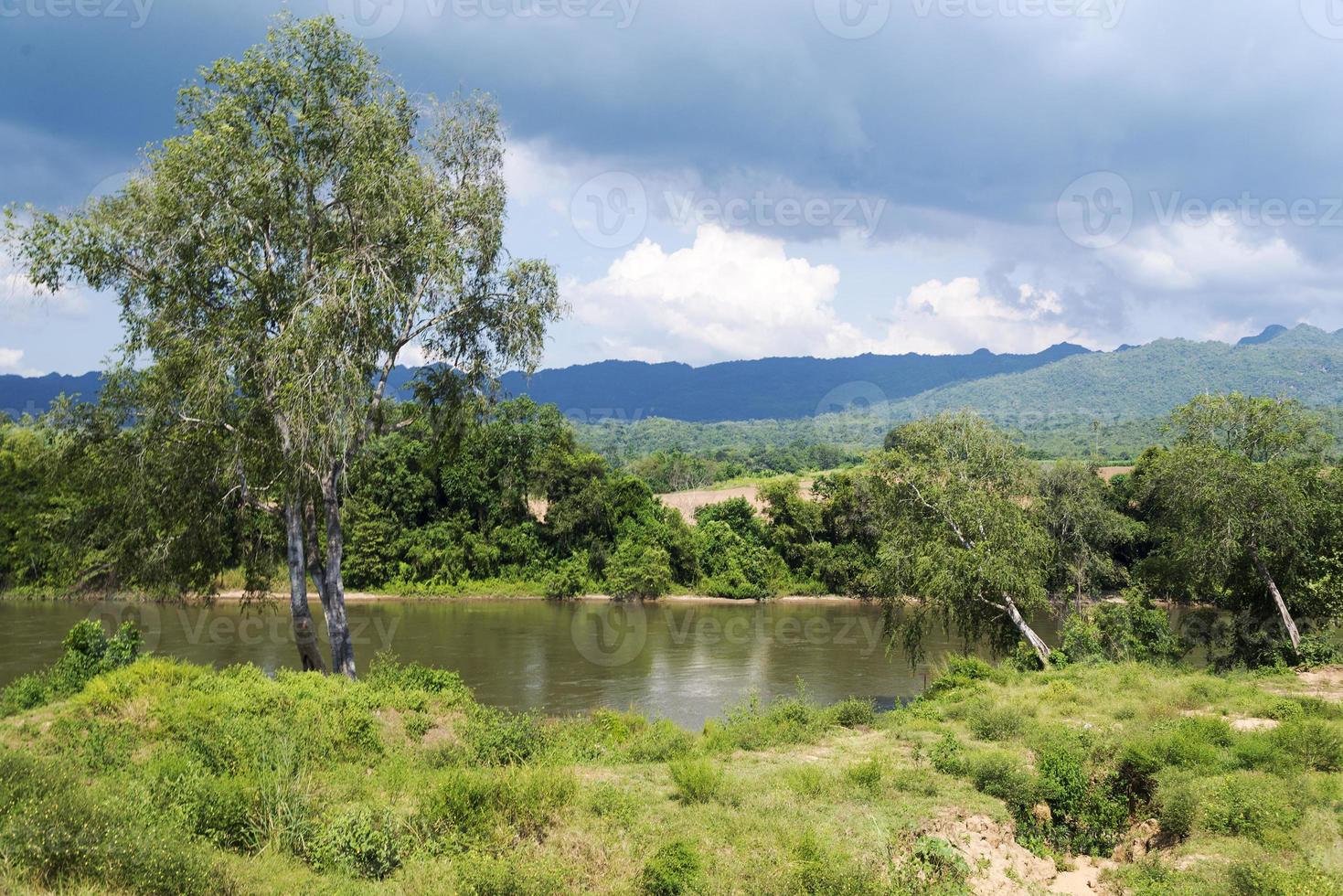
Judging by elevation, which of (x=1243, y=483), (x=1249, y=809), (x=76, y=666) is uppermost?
(x=1243, y=483)

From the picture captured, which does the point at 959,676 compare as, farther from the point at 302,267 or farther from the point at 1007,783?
the point at 302,267

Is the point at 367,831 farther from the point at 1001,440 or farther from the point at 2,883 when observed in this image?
the point at 1001,440

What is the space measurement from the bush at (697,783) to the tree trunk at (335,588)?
8.19 meters

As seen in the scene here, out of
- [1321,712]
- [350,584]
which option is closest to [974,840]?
[1321,712]

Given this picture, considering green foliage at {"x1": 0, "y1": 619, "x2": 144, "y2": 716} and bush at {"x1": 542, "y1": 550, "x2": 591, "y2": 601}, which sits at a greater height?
green foliage at {"x1": 0, "y1": 619, "x2": 144, "y2": 716}

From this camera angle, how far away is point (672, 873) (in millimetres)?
7867

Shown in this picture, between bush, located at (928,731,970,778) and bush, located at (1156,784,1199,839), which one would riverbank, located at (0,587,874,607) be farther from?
bush, located at (1156,784,1199,839)

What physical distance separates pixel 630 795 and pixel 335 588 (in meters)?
8.56

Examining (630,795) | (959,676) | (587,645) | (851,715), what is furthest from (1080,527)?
(630,795)

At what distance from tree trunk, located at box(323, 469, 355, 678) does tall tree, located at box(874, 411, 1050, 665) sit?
14303 mm

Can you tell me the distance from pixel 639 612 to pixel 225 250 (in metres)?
37.5

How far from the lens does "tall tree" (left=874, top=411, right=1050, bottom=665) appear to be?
2214 cm

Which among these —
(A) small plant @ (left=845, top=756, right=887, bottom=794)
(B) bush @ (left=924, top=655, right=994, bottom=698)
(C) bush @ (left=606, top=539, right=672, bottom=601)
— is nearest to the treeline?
(B) bush @ (left=924, top=655, right=994, bottom=698)

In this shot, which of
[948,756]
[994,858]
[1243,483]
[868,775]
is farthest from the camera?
[1243,483]
